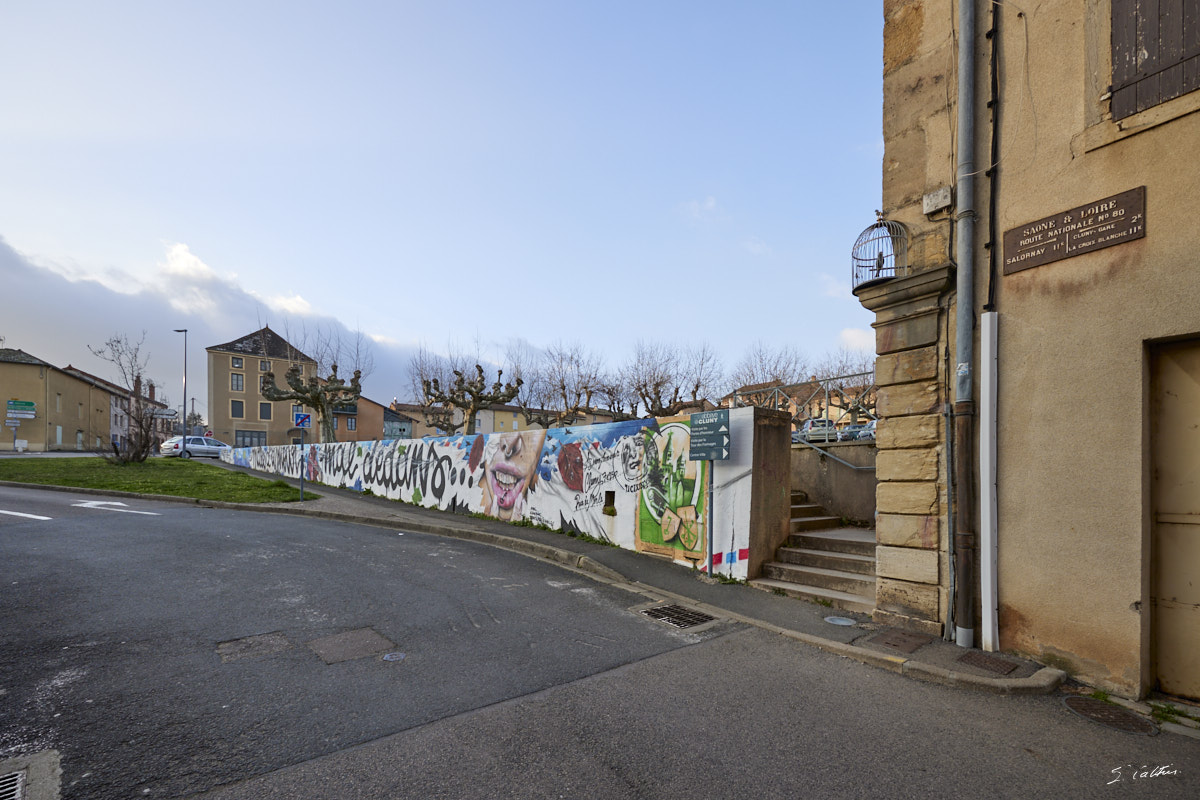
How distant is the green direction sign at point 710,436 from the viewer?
26.1ft

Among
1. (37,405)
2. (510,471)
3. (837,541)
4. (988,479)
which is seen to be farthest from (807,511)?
(37,405)

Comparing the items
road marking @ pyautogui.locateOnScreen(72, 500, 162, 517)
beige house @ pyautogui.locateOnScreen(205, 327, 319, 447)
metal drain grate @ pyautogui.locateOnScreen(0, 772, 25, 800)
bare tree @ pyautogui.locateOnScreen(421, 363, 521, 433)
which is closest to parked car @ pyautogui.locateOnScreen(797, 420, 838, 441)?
metal drain grate @ pyautogui.locateOnScreen(0, 772, 25, 800)

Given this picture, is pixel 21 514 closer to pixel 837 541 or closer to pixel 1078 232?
pixel 837 541

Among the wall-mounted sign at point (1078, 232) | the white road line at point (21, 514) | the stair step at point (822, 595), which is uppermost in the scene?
the wall-mounted sign at point (1078, 232)

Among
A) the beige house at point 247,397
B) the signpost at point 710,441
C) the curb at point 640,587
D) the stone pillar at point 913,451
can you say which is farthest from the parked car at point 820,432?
the beige house at point 247,397

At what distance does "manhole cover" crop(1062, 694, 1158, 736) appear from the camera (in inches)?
152

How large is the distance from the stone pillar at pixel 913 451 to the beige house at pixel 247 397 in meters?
57.7

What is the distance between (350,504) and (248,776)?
44.6 ft

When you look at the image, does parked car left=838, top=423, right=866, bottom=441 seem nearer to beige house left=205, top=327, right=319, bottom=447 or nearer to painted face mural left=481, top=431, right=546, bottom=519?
painted face mural left=481, top=431, right=546, bottom=519

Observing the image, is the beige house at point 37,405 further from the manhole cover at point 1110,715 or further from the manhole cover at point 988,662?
the manhole cover at point 1110,715

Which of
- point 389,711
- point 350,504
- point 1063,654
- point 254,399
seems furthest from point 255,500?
point 254,399

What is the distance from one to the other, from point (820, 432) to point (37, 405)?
56.1 meters

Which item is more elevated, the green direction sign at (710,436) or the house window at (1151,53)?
the house window at (1151,53)

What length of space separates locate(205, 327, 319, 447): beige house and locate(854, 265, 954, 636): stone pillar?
57746 mm
